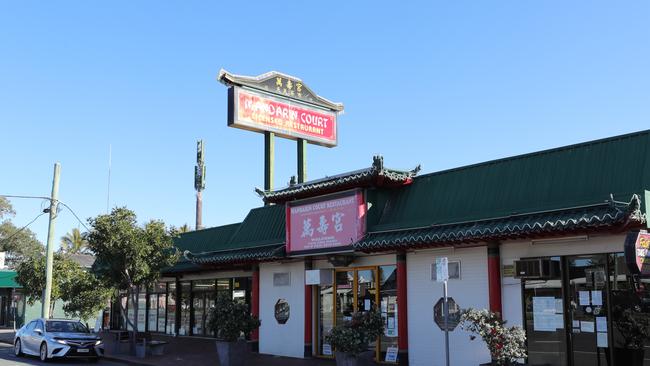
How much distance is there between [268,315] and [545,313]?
9.87m

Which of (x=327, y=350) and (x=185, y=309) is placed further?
(x=185, y=309)

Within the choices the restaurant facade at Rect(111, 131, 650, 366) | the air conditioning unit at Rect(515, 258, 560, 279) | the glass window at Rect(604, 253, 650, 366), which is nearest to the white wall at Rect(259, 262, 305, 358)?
the restaurant facade at Rect(111, 131, 650, 366)

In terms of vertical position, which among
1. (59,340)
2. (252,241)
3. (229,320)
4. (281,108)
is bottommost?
(59,340)

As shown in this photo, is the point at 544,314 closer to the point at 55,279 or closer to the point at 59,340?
the point at 59,340

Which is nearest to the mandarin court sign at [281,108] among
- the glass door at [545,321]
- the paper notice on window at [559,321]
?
the glass door at [545,321]

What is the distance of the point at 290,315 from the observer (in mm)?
19484

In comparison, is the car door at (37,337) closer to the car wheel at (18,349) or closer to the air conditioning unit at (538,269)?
the car wheel at (18,349)

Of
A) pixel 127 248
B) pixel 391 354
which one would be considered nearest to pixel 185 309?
pixel 127 248

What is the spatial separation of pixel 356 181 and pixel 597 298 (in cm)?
639

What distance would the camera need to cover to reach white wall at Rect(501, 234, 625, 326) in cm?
1246

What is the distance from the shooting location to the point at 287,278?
1972 cm

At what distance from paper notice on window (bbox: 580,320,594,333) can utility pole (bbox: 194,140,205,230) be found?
36.7 m

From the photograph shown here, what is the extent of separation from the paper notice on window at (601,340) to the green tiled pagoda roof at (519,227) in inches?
82.9

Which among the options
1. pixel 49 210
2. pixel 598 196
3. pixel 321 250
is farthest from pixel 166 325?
pixel 598 196
